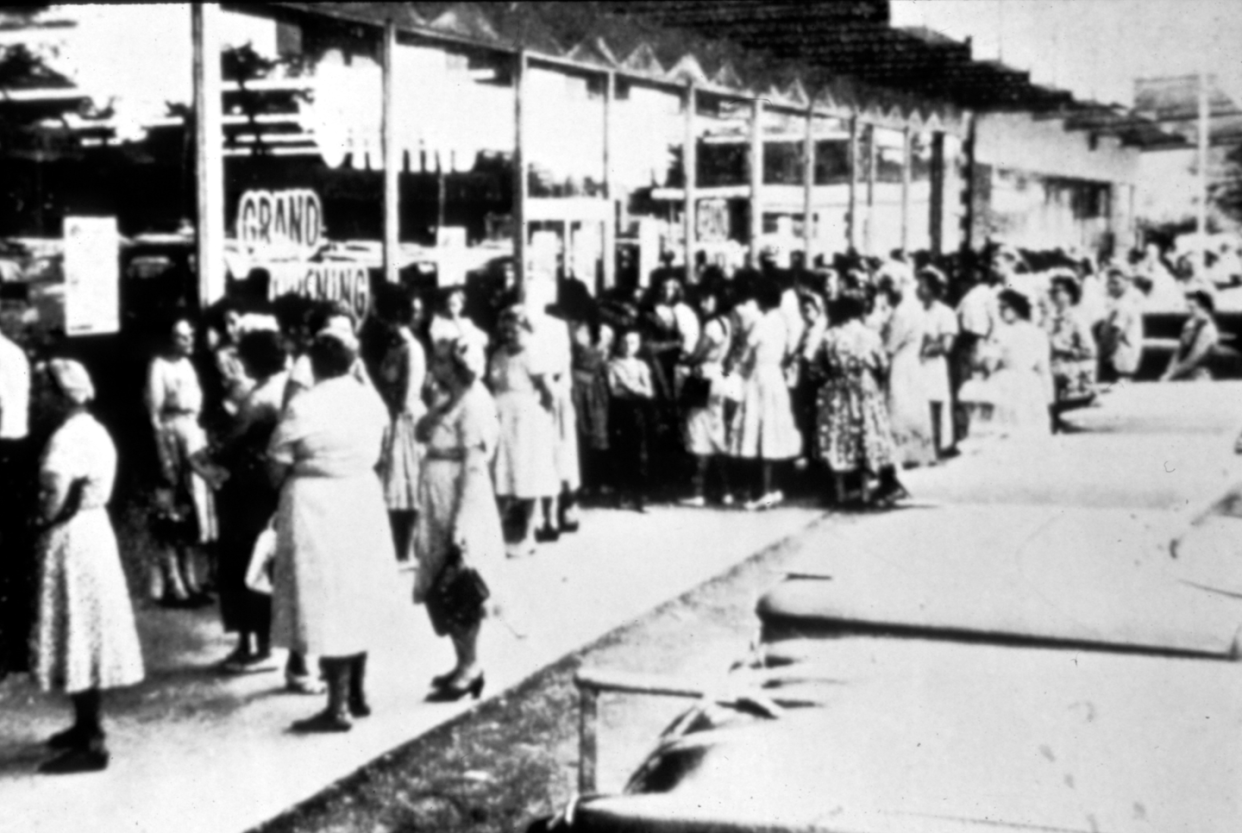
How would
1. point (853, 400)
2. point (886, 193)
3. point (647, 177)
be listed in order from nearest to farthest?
1. point (853, 400)
2. point (647, 177)
3. point (886, 193)

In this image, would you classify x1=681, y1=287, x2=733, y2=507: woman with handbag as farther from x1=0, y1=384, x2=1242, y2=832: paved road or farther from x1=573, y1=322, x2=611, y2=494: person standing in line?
x1=0, y1=384, x2=1242, y2=832: paved road

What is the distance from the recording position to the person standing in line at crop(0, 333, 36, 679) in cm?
537

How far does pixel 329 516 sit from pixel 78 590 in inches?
34.9

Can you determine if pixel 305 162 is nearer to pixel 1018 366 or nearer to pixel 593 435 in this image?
pixel 593 435

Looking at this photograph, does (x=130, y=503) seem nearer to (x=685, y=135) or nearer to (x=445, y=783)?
(x=445, y=783)

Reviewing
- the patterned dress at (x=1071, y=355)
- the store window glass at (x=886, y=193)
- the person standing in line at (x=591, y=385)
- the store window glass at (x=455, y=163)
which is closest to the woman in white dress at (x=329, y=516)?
the patterned dress at (x=1071, y=355)

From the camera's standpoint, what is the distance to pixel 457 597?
239 inches

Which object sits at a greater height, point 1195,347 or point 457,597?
point 1195,347

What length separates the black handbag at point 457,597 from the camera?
6047 millimetres

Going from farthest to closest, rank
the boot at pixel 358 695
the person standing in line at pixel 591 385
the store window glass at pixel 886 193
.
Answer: the store window glass at pixel 886 193 → the person standing in line at pixel 591 385 → the boot at pixel 358 695

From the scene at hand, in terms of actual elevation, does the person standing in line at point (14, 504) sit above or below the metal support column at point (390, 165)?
below

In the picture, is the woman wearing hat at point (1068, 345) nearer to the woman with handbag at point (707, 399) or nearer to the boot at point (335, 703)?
the woman with handbag at point (707, 399)

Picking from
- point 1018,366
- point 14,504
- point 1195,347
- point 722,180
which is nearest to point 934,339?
point 1018,366

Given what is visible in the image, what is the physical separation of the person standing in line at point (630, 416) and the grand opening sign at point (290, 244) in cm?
212
